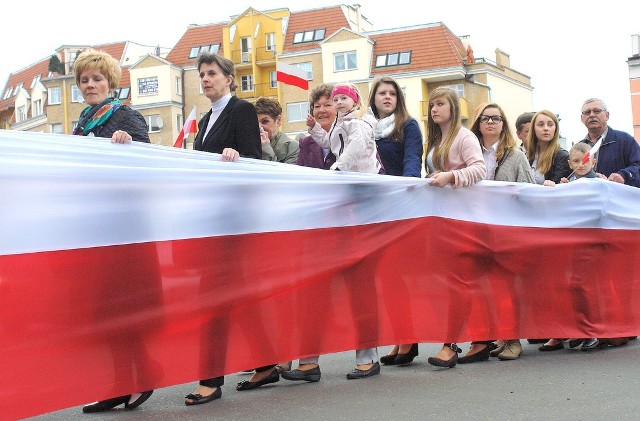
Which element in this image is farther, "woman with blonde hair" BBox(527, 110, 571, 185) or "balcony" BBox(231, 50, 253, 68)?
"balcony" BBox(231, 50, 253, 68)

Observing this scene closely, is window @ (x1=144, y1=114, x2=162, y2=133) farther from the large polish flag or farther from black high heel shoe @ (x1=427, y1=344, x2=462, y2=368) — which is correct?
black high heel shoe @ (x1=427, y1=344, x2=462, y2=368)

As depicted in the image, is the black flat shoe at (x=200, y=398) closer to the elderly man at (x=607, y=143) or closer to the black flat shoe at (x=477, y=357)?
the black flat shoe at (x=477, y=357)

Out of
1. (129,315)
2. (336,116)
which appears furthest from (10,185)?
(336,116)

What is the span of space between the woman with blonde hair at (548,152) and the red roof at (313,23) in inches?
2185

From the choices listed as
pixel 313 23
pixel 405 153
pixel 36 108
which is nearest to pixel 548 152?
pixel 405 153

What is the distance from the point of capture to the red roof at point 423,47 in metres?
59.6

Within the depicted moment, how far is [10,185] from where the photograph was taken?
4.81 metres

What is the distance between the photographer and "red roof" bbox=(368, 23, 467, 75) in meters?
59.6

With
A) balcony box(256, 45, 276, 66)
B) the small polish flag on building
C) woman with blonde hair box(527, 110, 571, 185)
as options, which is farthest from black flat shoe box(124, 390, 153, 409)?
balcony box(256, 45, 276, 66)

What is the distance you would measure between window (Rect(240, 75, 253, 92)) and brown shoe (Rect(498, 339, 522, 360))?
5947 centimetres

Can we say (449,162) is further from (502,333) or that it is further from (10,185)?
(10,185)

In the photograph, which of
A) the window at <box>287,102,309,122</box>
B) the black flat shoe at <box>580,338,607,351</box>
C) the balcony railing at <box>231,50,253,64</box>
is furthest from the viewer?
the balcony railing at <box>231,50,253,64</box>

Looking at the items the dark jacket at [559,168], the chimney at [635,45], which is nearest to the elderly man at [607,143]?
the dark jacket at [559,168]

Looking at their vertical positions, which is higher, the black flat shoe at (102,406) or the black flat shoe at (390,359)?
the black flat shoe at (102,406)
